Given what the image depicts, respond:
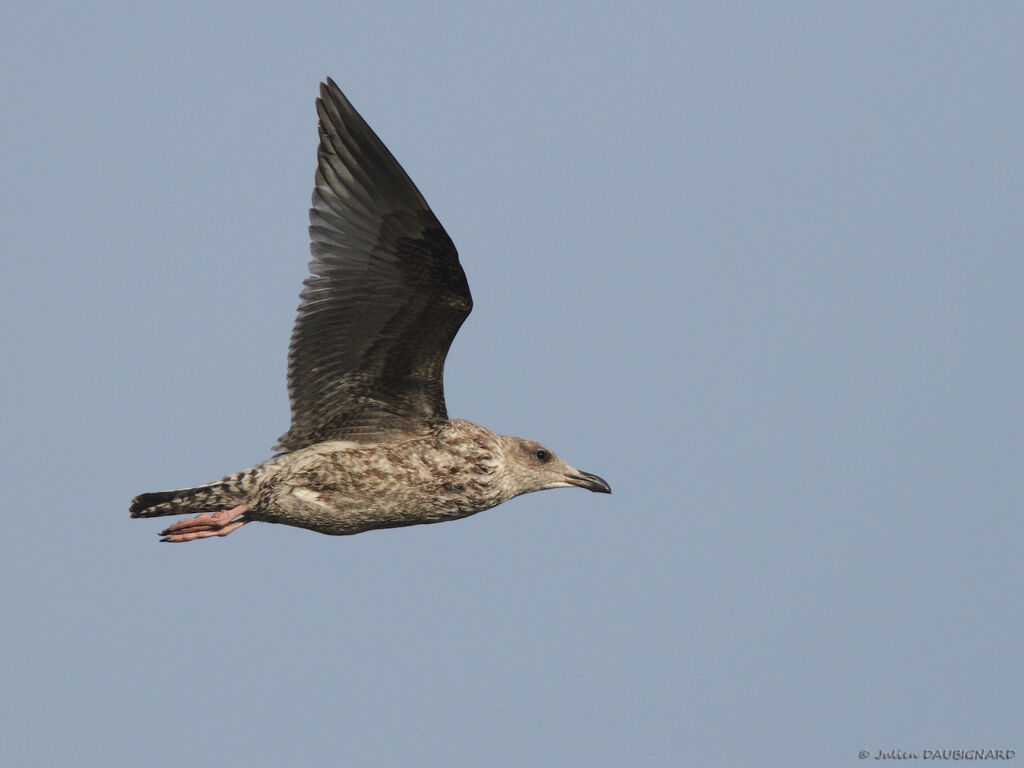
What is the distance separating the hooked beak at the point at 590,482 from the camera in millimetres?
15031

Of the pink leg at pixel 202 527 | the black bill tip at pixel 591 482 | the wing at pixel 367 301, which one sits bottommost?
the pink leg at pixel 202 527

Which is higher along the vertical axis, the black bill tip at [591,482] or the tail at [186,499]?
the black bill tip at [591,482]

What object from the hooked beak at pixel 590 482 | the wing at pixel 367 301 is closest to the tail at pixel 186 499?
the wing at pixel 367 301

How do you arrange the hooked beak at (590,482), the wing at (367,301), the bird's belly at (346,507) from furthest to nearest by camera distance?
the hooked beak at (590,482)
the bird's belly at (346,507)
the wing at (367,301)

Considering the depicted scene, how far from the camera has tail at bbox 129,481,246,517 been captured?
44.4 feet

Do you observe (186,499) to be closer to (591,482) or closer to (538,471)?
(538,471)

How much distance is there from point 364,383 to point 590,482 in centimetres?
261

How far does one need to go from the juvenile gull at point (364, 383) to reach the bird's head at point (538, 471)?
0.22 metres

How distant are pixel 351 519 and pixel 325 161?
3.04 meters

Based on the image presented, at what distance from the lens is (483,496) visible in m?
13.9

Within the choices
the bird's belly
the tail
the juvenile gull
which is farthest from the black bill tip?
the tail

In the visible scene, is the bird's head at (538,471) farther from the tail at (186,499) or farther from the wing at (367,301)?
the tail at (186,499)

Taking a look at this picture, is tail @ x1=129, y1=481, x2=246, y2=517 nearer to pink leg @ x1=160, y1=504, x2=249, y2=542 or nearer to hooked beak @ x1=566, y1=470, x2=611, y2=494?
pink leg @ x1=160, y1=504, x2=249, y2=542

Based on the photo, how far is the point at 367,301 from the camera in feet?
43.8
